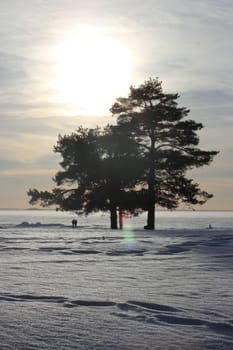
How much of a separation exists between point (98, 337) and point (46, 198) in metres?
34.6

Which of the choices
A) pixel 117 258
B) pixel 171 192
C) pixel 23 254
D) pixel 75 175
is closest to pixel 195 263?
pixel 117 258

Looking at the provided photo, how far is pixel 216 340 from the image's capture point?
15.4 feet

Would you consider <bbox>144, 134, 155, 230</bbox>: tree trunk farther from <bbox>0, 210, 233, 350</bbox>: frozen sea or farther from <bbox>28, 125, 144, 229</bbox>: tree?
<bbox>0, 210, 233, 350</bbox>: frozen sea

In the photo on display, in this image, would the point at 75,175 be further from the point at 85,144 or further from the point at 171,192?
the point at 171,192

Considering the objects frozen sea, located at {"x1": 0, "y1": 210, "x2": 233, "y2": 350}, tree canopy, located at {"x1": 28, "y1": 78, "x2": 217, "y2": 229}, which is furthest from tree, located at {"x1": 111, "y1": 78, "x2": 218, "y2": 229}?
frozen sea, located at {"x1": 0, "y1": 210, "x2": 233, "y2": 350}

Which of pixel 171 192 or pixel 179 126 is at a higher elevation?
pixel 179 126

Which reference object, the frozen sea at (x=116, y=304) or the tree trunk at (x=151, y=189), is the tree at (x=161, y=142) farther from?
the frozen sea at (x=116, y=304)

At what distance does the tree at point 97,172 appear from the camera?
3516cm

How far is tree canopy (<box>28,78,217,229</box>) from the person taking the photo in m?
34.5

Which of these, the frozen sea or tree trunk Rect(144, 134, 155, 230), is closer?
the frozen sea

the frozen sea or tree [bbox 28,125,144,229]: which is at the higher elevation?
tree [bbox 28,125,144,229]

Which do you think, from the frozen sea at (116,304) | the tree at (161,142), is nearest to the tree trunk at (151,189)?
the tree at (161,142)

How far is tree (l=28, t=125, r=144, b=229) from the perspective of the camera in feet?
115

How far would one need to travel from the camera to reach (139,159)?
34.6 m
